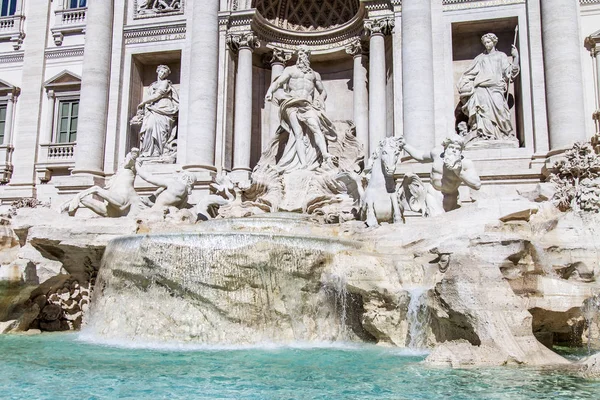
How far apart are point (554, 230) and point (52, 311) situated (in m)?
8.79

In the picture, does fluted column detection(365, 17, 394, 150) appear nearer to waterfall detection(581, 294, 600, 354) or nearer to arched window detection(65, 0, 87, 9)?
waterfall detection(581, 294, 600, 354)

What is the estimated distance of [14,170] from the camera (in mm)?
18703

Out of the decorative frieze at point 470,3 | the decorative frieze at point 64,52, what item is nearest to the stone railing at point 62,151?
the decorative frieze at point 64,52

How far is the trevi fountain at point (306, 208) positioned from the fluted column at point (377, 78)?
5 cm

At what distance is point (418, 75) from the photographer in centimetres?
1502

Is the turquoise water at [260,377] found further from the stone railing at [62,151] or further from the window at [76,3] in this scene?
the window at [76,3]

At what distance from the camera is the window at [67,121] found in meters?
18.9

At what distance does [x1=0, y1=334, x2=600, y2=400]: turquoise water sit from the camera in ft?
16.9

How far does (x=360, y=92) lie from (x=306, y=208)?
4725mm

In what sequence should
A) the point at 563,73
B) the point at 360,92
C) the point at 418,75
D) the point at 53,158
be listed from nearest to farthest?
the point at 563,73
the point at 418,75
the point at 360,92
the point at 53,158

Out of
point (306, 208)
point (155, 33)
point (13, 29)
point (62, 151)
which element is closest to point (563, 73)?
point (306, 208)

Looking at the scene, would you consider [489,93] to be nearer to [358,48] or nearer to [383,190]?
[358,48]

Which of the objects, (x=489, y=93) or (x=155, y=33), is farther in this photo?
(x=155, y=33)

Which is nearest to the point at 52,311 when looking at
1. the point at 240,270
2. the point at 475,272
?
the point at 240,270
